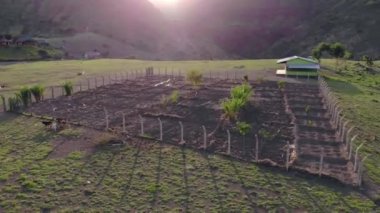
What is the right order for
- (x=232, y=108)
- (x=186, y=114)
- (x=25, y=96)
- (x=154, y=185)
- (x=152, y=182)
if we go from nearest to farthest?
(x=154, y=185) < (x=152, y=182) < (x=232, y=108) < (x=186, y=114) < (x=25, y=96)

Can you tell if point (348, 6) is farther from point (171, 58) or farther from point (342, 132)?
point (342, 132)

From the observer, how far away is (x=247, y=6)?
135750 mm

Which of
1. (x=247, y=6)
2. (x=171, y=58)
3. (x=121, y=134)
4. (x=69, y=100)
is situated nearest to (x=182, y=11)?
(x=247, y=6)

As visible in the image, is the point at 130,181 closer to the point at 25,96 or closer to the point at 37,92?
the point at 25,96

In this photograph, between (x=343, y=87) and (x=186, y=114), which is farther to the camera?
(x=343, y=87)

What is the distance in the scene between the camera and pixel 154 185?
13.9 metres

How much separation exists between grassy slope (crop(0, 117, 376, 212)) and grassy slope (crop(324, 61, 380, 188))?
131 inches

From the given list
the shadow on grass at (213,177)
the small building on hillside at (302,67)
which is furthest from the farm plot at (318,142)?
the small building on hillside at (302,67)

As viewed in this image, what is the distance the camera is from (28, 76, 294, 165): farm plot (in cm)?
1833

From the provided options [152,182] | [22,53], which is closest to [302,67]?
[152,182]

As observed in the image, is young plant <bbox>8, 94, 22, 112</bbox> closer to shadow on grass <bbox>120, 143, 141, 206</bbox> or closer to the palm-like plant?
the palm-like plant

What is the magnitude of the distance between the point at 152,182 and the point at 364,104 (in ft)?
64.3

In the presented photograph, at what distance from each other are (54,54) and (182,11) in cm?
7134

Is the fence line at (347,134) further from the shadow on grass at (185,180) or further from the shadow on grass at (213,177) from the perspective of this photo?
the shadow on grass at (185,180)
